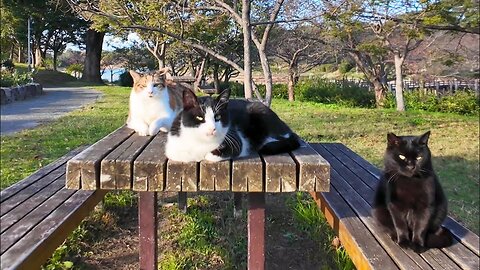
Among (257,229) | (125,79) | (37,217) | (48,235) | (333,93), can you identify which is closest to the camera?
(48,235)

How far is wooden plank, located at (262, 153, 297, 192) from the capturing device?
1.67 metres

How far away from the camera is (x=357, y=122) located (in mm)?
8508

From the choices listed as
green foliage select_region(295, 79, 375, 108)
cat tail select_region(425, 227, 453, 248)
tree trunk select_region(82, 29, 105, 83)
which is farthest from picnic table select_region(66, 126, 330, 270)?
tree trunk select_region(82, 29, 105, 83)

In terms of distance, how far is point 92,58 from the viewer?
24.5m

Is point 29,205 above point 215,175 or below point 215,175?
below

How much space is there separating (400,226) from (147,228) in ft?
3.54

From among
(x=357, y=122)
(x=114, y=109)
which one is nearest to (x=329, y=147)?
(x=357, y=122)

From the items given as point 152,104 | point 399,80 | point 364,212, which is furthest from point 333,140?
point 399,80

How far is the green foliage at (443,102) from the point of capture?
1273 cm

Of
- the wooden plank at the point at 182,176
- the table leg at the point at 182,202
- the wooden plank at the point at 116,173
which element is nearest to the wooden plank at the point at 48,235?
the wooden plank at the point at 116,173

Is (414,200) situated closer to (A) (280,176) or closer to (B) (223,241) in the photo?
(A) (280,176)

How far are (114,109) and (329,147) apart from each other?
22.9 feet

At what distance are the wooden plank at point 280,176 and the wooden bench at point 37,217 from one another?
32.6 inches

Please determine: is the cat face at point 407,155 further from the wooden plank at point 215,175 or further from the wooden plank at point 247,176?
the wooden plank at point 215,175
